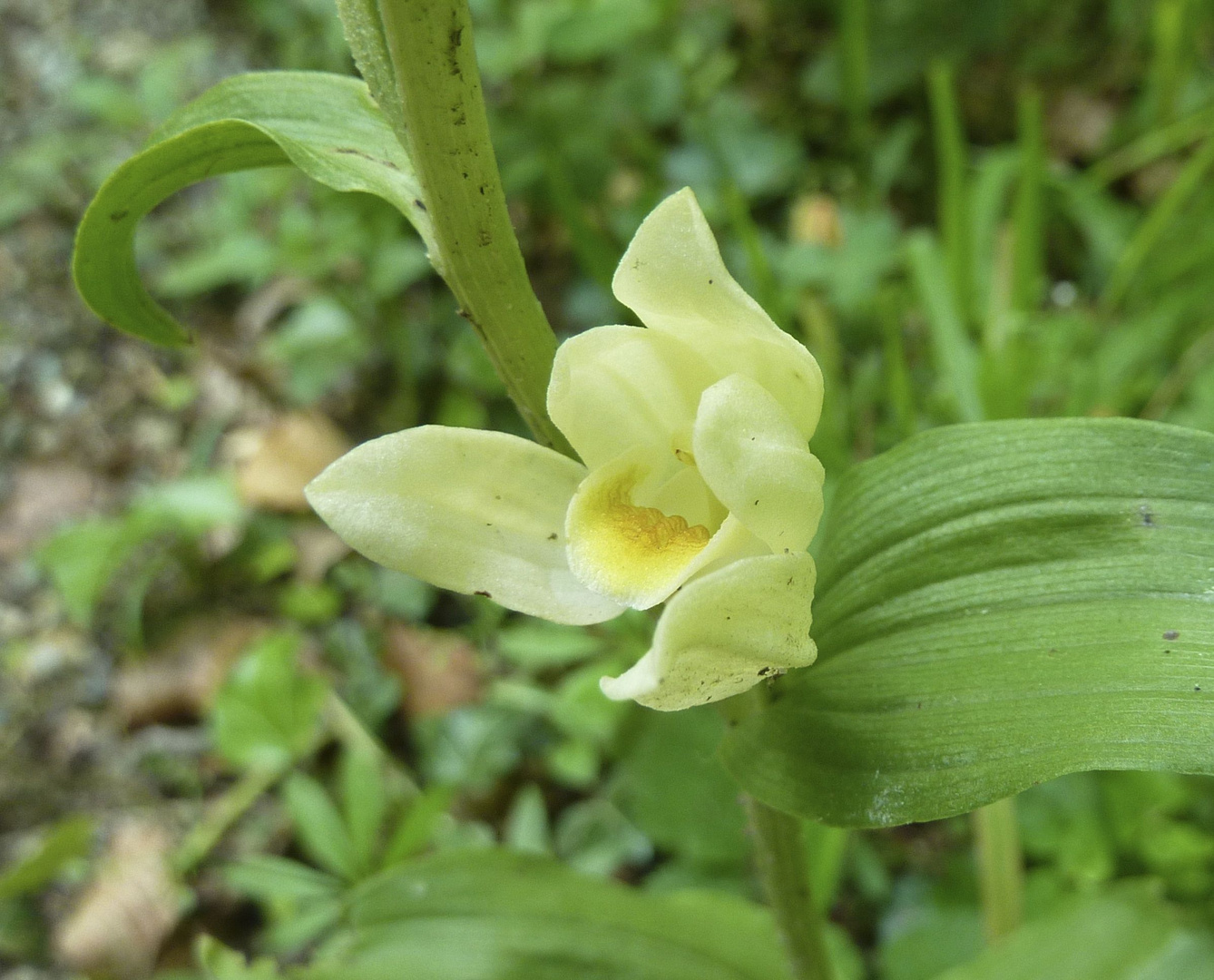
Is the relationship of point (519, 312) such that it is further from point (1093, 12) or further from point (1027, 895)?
point (1093, 12)

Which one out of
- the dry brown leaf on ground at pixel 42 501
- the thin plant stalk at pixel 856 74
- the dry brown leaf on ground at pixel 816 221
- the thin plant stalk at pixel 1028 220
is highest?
the thin plant stalk at pixel 856 74

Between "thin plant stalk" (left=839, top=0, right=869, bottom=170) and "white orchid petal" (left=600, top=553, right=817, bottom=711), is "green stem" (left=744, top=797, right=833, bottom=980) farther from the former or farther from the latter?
"thin plant stalk" (left=839, top=0, right=869, bottom=170)

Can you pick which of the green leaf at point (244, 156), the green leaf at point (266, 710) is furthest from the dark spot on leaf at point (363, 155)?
the green leaf at point (266, 710)

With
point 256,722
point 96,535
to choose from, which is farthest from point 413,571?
point 96,535

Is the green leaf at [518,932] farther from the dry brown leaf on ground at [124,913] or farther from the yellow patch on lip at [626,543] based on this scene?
the dry brown leaf on ground at [124,913]

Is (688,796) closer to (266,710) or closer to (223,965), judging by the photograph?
(223,965)

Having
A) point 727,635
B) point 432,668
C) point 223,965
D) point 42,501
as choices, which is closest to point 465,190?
point 727,635
